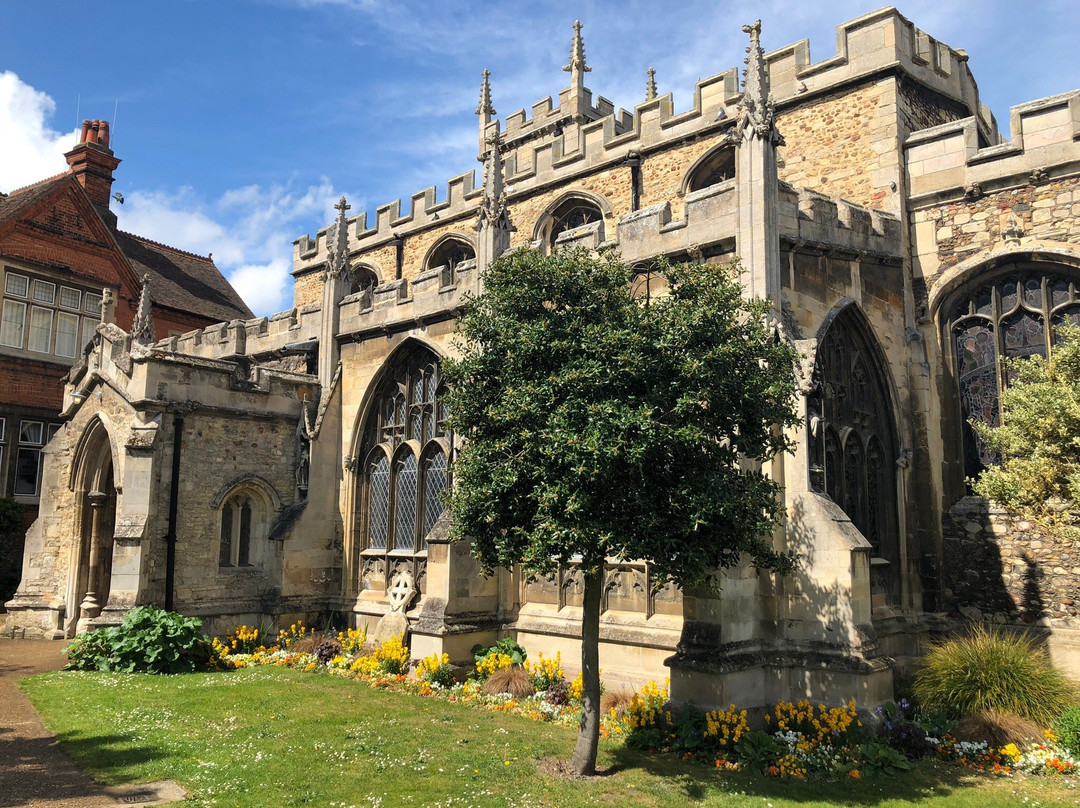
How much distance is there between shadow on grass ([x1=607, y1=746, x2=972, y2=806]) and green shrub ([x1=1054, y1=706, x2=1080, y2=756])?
1.27 metres

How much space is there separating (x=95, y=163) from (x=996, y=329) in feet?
88.8

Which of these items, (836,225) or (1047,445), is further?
(836,225)

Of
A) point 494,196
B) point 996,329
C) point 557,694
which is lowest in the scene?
point 557,694

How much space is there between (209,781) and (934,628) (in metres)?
10.8

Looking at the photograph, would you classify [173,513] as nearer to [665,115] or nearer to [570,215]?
[570,215]

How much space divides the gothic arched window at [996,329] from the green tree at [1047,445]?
8.54ft

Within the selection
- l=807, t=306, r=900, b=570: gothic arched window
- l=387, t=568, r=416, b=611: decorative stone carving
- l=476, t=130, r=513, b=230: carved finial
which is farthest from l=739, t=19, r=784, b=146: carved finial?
l=387, t=568, r=416, b=611: decorative stone carving

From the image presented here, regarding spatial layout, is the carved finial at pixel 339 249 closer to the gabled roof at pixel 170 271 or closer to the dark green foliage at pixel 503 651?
the dark green foliage at pixel 503 651

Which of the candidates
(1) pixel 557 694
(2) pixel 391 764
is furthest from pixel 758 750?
(2) pixel 391 764

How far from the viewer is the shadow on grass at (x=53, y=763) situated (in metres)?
7.89

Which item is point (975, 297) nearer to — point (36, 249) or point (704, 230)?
point (704, 230)

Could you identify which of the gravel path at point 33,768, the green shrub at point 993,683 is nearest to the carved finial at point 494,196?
the green shrub at point 993,683

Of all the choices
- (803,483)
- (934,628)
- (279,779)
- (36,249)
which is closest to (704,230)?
(803,483)

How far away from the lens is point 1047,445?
10.5 meters
